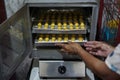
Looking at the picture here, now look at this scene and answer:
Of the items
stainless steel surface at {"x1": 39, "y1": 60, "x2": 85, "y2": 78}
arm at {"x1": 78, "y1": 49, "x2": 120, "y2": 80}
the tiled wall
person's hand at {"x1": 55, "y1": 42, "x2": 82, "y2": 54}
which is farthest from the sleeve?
the tiled wall

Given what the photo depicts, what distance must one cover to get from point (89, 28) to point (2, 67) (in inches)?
26.4

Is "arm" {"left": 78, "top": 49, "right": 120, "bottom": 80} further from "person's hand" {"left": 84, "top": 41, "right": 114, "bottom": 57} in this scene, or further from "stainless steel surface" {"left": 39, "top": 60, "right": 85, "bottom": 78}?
"stainless steel surface" {"left": 39, "top": 60, "right": 85, "bottom": 78}

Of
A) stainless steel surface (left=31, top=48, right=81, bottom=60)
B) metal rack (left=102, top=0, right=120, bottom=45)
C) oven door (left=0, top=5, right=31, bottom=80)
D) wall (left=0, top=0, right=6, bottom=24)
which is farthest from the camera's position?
wall (left=0, top=0, right=6, bottom=24)

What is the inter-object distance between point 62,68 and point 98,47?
0.33 meters

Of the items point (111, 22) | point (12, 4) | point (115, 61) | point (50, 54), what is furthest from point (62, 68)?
point (12, 4)

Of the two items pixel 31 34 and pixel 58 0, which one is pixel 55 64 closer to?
pixel 31 34

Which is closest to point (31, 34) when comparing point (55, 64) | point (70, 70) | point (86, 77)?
point (55, 64)

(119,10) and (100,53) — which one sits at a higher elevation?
(119,10)

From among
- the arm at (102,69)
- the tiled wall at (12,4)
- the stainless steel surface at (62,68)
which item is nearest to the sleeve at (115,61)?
the arm at (102,69)

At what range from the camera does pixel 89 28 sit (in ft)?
4.63

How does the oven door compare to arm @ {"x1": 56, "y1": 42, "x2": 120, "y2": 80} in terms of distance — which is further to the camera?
the oven door

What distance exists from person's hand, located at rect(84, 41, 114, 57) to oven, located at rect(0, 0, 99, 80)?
0.18 ft

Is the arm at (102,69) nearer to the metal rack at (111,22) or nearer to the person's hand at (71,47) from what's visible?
the person's hand at (71,47)

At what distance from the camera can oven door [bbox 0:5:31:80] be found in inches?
45.1
